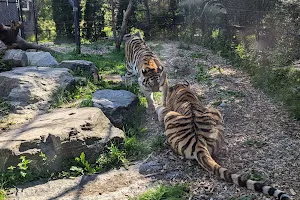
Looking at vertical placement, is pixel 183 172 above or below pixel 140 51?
below

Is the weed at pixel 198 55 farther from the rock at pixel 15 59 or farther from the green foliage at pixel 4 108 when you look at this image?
the green foliage at pixel 4 108

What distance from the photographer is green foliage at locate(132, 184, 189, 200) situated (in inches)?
163

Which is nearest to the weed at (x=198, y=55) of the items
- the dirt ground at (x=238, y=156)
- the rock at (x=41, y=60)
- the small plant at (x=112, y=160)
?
the dirt ground at (x=238, y=156)

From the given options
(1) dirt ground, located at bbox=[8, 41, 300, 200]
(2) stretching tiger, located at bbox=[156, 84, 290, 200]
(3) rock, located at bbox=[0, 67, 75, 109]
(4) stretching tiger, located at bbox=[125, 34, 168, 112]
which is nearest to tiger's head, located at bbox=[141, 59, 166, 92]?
(4) stretching tiger, located at bbox=[125, 34, 168, 112]

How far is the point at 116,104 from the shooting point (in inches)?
257

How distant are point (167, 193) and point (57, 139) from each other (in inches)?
67.1

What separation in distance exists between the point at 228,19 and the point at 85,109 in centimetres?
898

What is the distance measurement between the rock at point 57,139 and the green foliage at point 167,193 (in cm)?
124

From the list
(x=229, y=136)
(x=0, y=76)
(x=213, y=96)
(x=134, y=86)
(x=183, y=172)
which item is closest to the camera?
(x=183, y=172)

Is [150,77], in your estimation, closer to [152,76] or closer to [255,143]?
[152,76]

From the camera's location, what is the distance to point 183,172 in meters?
4.77

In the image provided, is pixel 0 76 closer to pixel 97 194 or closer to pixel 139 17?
pixel 97 194

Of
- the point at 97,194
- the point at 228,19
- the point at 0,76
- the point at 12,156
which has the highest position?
the point at 228,19

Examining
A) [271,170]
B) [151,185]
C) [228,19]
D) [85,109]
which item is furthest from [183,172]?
[228,19]
